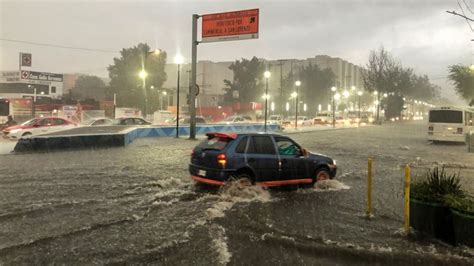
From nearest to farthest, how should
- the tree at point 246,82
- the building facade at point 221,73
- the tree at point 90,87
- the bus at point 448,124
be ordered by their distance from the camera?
the bus at point 448,124 → the tree at point 246,82 → the building facade at point 221,73 → the tree at point 90,87

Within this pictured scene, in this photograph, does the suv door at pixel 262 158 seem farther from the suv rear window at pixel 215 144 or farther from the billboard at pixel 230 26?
the billboard at pixel 230 26

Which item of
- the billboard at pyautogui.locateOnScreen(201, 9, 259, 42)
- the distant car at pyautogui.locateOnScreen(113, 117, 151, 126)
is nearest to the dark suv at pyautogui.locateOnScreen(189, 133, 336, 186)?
the billboard at pyautogui.locateOnScreen(201, 9, 259, 42)

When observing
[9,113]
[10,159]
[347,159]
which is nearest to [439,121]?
[347,159]

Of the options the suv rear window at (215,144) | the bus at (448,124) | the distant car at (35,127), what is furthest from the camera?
the bus at (448,124)

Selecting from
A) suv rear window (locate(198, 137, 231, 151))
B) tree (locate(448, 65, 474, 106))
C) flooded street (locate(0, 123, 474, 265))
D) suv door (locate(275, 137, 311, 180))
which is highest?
tree (locate(448, 65, 474, 106))

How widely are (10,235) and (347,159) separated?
14892 millimetres

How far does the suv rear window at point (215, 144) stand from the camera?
9953 millimetres

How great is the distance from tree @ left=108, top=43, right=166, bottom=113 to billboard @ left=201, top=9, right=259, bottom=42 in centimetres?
4946

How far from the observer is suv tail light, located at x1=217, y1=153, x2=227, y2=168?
31.6ft

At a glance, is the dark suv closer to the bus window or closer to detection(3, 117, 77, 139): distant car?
detection(3, 117, 77, 139): distant car

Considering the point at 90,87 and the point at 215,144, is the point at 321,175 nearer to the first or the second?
the point at 215,144

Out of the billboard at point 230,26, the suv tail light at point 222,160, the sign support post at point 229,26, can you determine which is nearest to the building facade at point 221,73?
the sign support post at point 229,26

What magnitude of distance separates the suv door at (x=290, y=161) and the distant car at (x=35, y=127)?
1854 centimetres

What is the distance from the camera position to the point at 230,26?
25281 millimetres
